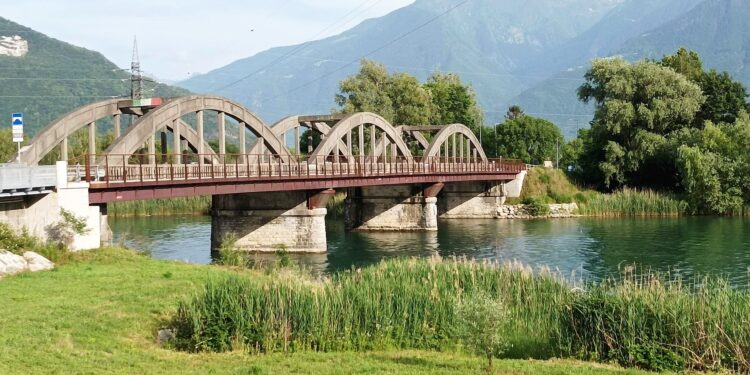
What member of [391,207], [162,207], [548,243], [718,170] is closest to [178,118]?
[548,243]

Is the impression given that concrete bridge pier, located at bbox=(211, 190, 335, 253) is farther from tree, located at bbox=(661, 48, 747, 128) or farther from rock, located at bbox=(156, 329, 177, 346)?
tree, located at bbox=(661, 48, 747, 128)

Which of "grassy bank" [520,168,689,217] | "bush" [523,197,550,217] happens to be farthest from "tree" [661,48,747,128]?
"bush" [523,197,550,217]

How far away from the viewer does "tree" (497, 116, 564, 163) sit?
130625 mm

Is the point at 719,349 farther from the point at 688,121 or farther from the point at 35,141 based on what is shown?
the point at 688,121

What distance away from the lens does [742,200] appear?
7325 cm

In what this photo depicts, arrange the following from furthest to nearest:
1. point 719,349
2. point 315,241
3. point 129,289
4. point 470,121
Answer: point 470,121, point 315,241, point 129,289, point 719,349

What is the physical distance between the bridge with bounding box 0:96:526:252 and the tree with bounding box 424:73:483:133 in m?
32.8

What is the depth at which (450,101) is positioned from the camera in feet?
400

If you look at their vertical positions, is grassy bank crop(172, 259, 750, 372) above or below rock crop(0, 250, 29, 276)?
below

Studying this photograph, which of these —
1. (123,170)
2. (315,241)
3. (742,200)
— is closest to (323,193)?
(315,241)

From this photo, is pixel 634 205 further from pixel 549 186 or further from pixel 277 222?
pixel 277 222

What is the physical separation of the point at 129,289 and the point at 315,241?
27.8 meters

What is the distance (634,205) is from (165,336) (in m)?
66.4

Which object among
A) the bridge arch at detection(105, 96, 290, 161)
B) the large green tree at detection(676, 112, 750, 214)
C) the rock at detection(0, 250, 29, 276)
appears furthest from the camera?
the large green tree at detection(676, 112, 750, 214)
